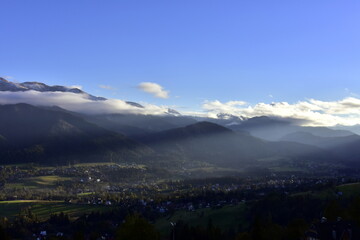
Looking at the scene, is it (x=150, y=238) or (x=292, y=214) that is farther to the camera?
(x=292, y=214)

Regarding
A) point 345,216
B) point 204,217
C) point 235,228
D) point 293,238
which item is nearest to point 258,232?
point 293,238

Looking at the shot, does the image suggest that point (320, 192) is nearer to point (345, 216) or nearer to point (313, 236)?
point (345, 216)

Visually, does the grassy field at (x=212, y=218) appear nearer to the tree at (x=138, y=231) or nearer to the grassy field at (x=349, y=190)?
the grassy field at (x=349, y=190)

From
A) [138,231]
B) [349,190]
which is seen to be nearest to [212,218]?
[349,190]

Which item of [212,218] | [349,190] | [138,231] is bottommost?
[212,218]

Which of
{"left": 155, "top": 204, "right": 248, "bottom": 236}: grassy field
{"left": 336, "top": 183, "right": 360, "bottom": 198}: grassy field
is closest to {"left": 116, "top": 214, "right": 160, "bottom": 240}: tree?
{"left": 155, "top": 204, "right": 248, "bottom": 236}: grassy field

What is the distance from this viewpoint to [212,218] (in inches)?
6353

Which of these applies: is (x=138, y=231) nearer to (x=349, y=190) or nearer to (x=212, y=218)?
(x=212, y=218)

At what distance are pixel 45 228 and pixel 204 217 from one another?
72461mm

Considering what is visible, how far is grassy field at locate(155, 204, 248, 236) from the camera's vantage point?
151 metres

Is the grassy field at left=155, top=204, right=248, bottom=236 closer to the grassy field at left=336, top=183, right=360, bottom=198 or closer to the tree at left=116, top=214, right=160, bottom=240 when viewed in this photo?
the grassy field at left=336, top=183, right=360, bottom=198

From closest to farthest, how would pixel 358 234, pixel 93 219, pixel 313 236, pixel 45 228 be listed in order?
pixel 313 236 → pixel 358 234 → pixel 45 228 → pixel 93 219

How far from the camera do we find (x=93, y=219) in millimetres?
171125

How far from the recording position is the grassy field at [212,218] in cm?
15100
